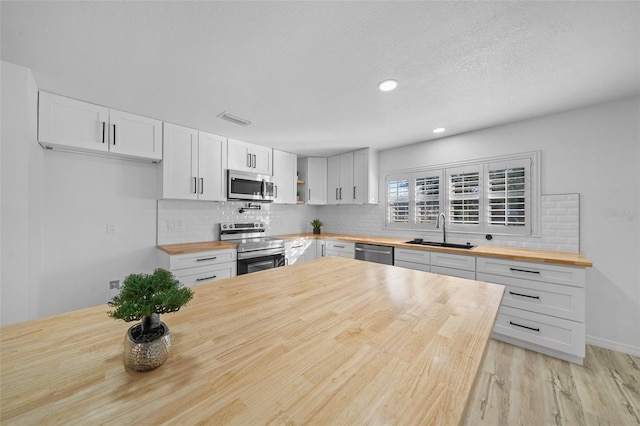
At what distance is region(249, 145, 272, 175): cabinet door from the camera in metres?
3.70

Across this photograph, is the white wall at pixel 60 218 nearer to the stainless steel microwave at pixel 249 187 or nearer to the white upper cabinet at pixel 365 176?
the stainless steel microwave at pixel 249 187

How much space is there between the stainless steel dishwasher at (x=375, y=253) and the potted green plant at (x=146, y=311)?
9.52ft

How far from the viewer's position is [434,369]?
631 mm

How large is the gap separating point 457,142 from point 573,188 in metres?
1.30

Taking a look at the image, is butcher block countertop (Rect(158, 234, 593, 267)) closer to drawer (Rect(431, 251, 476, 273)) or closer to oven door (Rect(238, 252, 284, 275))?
drawer (Rect(431, 251, 476, 273))

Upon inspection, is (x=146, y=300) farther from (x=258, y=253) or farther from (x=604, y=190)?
(x=604, y=190)

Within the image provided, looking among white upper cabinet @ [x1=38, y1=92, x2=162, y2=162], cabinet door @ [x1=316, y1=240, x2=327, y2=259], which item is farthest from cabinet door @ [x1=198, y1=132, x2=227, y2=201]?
cabinet door @ [x1=316, y1=240, x2=327, y2=259]

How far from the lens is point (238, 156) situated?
3.50 metres

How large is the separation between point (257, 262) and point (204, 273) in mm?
673

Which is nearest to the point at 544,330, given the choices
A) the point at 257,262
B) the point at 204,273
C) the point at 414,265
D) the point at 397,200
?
the point at 414,265

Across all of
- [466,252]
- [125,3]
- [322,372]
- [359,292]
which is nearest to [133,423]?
[322,372]

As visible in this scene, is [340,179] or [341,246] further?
[340,179]

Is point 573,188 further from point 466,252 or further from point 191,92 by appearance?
point 191,92

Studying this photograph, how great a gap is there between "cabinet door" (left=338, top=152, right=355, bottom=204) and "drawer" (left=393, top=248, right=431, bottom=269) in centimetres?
131
